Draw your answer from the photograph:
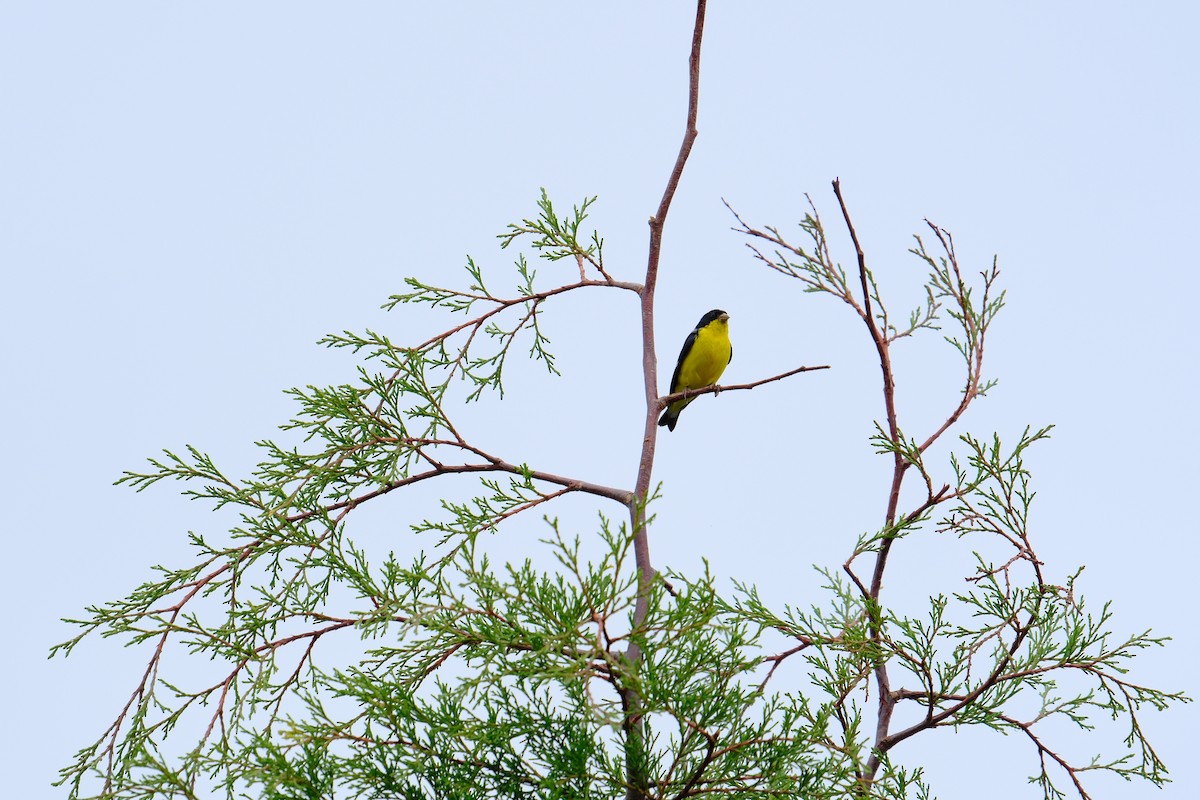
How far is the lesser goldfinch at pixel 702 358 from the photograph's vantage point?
29.6 ft

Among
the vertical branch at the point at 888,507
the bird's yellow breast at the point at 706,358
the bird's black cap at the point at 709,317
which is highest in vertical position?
the bird's black cap at the point at 709,317

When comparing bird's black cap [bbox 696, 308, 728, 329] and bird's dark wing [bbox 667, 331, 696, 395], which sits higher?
bird's black cap [bbox 696, 308, 728, 329]

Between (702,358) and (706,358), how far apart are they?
3 centimetres

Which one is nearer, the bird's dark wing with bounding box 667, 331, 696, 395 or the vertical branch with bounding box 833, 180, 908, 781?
the vertical branch with bounding box 833, 180, 908, 781

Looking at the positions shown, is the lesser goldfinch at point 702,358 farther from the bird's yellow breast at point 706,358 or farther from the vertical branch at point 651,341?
the vertical branch at point 651,341

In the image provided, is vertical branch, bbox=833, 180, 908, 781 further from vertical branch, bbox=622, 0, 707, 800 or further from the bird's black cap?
the bird's black cap

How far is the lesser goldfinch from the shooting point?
9.02m

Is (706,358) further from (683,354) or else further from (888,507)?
(888,507)

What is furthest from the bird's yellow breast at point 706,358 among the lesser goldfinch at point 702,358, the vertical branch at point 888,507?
the vertical branch at point 888,507

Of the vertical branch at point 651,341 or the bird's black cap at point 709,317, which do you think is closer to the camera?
the vertical branch at point 651,341

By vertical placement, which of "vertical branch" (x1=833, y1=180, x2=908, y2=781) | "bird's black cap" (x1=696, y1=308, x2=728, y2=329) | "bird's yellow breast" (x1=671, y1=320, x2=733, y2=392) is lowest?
"vertical branch" (x1=833, y1=180, x2=908, y2=781)

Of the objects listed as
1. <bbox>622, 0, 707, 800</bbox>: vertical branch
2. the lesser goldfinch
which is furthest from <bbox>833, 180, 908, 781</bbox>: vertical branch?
the lesser goldfinch

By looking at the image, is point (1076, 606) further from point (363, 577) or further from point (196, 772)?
point (196, 772)

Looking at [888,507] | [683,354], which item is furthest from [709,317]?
[888,507]
